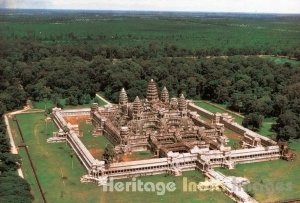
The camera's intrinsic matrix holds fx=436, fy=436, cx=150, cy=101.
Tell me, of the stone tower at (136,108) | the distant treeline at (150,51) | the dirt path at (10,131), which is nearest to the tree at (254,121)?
the stone tower at (136,108)

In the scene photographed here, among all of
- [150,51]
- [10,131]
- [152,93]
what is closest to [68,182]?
[10,131]

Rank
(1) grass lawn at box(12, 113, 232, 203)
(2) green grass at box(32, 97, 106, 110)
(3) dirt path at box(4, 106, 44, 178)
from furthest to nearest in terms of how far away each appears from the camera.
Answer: (2) green grass at box(32, 97, 106, 110) < (3) dirt path at box(4, 106, 44, 178) < (1) grass lawn at box(12, 113, 232, 203)

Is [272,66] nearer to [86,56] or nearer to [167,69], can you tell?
[167,69]

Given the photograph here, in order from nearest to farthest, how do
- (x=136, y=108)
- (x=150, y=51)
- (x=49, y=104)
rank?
(x=136, y=108), (x=49, y=104), (x=150, y=51)

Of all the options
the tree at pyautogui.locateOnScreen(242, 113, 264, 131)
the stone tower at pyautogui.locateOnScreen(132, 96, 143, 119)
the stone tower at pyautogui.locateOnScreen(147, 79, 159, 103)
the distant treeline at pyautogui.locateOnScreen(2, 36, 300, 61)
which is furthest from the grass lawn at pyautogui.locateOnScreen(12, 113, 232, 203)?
the distant treeline at pyautogui.locateOnScreen(2, 36, 300, 61)

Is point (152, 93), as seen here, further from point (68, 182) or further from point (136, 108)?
point (68, 182)

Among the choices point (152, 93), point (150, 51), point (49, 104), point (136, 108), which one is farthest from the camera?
point (150, 51)

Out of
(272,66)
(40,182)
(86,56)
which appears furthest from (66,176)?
(86,56)

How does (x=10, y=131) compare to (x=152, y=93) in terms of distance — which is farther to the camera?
(x=152, y=93)

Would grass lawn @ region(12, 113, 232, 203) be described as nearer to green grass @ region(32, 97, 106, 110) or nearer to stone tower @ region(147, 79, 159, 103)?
stone tower @ region(147, 79, 159, 103)
